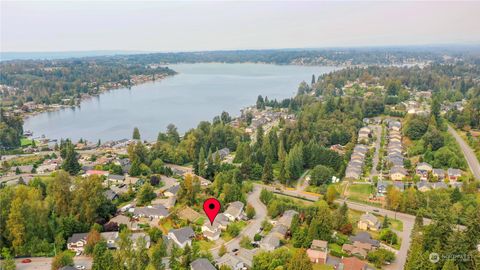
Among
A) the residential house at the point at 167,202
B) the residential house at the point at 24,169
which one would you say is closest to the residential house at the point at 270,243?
the residential house at the point at 167,202

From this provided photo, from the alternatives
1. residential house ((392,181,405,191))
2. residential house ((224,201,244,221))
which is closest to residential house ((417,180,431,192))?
residential house ((392,181,405,191))

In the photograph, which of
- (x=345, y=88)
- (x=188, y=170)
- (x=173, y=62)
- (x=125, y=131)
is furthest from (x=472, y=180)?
(x=173, y=62)

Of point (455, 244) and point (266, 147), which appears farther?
point (266, 147)

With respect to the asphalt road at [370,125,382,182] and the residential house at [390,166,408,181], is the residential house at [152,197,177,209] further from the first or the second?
the residential house at [390,166,408,181]

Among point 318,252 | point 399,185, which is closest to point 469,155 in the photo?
point 399,185

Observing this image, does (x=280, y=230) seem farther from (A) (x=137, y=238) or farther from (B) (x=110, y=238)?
(B) (x=110, y=238)

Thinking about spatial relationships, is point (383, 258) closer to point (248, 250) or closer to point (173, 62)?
point (248, 250)
